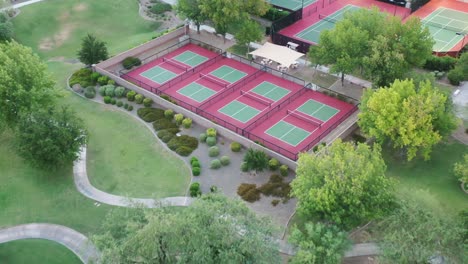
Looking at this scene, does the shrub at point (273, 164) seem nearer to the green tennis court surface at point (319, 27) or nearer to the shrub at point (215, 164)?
the shrub at point (215, 164)

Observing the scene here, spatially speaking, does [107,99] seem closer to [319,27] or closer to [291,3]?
[319,27]

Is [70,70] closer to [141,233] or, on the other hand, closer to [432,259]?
[141,233]

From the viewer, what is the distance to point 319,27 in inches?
2665

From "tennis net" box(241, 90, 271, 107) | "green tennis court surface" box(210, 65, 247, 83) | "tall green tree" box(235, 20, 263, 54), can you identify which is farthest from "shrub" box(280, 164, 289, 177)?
"tall green tree" box(235, 20, 263, 54)

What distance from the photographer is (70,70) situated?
58469 mm

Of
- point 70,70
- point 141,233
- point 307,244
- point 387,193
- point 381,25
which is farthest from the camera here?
point 70,70

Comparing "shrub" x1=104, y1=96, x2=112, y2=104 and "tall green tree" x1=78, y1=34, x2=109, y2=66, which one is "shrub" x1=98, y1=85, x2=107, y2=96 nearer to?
"shrub" x1=104, y1=96, x2=112, y2=104

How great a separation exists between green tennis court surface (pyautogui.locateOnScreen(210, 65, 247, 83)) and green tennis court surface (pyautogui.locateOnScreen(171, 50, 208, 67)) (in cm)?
304

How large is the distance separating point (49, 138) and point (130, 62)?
20787 millimetres

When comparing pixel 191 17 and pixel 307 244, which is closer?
pixel 307 244

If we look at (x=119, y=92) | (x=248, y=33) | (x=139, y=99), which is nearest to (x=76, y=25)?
(x=119, y=92)

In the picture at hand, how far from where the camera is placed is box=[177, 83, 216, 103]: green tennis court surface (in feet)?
174

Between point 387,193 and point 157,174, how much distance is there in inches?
768

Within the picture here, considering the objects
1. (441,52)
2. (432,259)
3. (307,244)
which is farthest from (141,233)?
(441,52)
